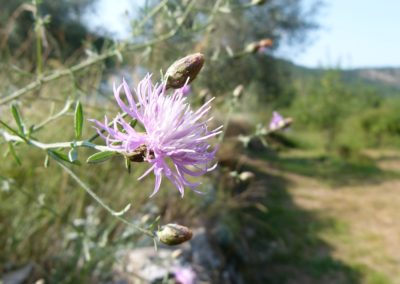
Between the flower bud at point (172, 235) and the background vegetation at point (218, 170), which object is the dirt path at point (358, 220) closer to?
the background vegetation at point (218, 170)

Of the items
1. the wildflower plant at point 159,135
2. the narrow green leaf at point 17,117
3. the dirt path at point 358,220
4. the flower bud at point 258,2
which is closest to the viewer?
the wildflower plant at point 159,135

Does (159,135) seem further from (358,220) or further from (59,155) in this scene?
(358,220)

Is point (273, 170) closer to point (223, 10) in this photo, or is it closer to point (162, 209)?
point (162, 209)

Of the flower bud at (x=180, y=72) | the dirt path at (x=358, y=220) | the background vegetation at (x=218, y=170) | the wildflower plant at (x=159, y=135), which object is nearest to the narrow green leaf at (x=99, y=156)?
the wildflower plant at (x=159, y=135)

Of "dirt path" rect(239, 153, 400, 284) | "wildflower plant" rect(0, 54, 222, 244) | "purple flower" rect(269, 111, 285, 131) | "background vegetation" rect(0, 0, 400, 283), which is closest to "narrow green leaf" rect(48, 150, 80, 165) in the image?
"wildflower plant" rect(0, 54, 222, 244)

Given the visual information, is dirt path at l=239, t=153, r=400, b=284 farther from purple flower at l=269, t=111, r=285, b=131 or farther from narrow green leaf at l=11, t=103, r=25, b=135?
narrow green leaf at l=11, t=103, r=25, b=135

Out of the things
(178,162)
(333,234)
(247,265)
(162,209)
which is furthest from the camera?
(333,234)

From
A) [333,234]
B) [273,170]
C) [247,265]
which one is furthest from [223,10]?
[273,170]

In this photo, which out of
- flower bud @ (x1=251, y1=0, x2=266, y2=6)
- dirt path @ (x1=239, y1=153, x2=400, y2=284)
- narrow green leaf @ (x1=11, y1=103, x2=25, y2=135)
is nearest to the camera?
narrow green leaf @ (x1=11, y1=103, x2=25, y2=135)
